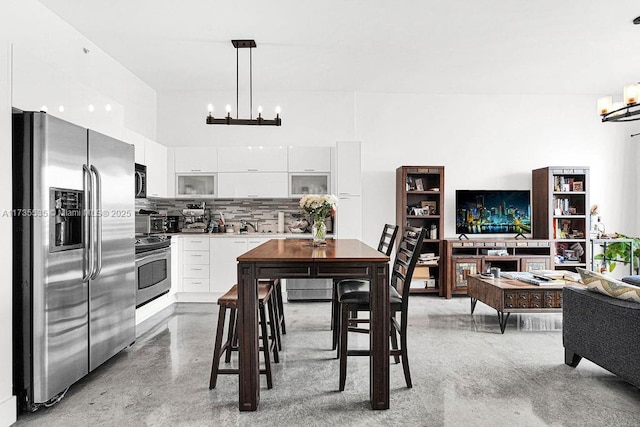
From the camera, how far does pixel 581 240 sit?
584 centimetres

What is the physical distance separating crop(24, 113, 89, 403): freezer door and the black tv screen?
500cm

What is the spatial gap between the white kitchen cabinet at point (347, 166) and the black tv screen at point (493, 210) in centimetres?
163

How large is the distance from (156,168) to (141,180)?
24.2 inches

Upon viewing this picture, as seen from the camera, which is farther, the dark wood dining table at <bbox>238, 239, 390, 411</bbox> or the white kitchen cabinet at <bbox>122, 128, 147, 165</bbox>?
the white kitchen cabinet at <bbox>122, 128, 147, 165</bbox>

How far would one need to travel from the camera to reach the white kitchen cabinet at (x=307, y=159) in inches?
229

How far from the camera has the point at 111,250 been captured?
3.20 m

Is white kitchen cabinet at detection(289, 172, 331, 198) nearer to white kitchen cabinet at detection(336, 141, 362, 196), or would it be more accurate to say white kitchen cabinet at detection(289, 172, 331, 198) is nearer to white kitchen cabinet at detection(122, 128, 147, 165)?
white kitchen cabinet at detection(336, 141, 362, 196)

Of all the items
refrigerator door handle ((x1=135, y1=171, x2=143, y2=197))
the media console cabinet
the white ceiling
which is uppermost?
the white ceiling

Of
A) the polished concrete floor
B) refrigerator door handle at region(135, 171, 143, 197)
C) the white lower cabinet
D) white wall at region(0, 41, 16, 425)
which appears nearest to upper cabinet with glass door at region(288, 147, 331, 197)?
the white lower cabinet

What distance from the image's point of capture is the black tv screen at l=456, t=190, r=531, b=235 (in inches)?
242

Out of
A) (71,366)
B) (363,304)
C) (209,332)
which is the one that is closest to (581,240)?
(363,304)

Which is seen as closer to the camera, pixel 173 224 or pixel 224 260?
pixel 224 260

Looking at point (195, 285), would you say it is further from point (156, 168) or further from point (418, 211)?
point (418, 211)

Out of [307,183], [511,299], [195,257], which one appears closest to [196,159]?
[195,257]
